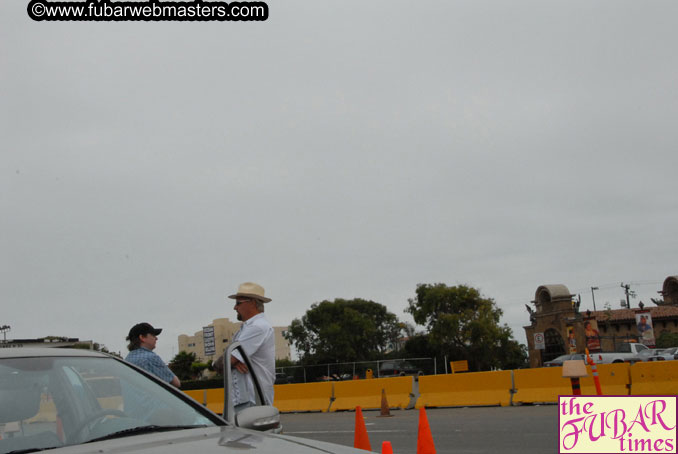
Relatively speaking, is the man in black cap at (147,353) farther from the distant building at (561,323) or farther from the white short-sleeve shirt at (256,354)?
the distant building at (561,323)

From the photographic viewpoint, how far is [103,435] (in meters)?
2.91

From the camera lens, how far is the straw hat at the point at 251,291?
18.4ft

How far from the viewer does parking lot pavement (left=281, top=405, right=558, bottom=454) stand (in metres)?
10.7

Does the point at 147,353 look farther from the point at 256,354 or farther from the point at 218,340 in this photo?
the point at 218,340

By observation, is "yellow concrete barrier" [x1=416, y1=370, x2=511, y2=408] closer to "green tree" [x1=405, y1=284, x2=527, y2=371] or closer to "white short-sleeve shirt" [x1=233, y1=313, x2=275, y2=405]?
"white short-sleeve shirt" [x1=233, y1=313, x2=275, y2=405]

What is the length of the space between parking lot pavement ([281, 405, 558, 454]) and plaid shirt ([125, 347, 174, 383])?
5725 millimetres

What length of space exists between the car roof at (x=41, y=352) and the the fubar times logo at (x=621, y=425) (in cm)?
332

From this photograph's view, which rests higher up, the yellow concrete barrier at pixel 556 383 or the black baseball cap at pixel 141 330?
the black baseball cap at pixel 141 330

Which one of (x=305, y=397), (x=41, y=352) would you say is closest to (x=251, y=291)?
(x=41, y=352)

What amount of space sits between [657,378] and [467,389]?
4743 mm

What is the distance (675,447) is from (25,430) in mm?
4084

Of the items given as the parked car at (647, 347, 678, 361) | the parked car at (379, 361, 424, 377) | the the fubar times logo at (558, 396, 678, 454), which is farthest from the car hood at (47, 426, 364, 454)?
the parked car at (379, 361, 424, 377)

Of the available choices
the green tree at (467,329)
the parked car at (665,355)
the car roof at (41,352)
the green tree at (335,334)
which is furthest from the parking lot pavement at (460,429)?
the green tree at (335,334)

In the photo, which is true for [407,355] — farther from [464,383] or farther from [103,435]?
[103,435]
